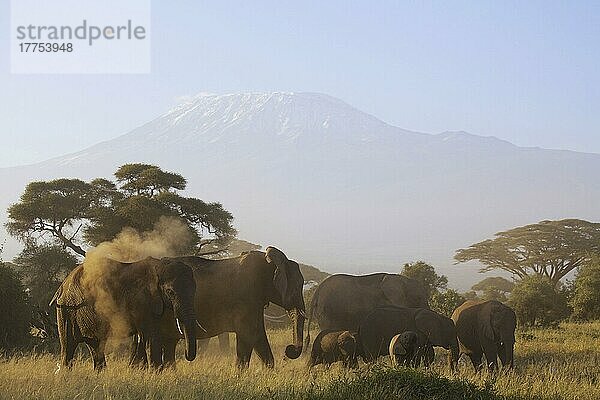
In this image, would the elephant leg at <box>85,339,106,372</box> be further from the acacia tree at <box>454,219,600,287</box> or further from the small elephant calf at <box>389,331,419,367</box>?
the acacia tree at <box>454,219,600,287</box>

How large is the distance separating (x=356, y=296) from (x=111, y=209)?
11848mm

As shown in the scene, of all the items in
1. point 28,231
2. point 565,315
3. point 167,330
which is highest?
point 28,231

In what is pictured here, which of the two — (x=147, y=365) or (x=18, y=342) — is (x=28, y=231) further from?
(x=147, y=365)

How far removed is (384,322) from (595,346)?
9.35m

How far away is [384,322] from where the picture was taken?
60.6ft

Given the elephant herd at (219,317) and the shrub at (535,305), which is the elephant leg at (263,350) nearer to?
the elephant herd at (219,317)

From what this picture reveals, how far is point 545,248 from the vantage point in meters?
60.1

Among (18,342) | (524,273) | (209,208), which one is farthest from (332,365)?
(524,273)

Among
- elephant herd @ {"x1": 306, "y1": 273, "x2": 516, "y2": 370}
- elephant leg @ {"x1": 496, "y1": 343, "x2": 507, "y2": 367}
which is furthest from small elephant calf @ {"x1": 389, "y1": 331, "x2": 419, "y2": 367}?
elephant leg @ {"x1": 496, "y1": 343, "x2": 507, "y2": 367}

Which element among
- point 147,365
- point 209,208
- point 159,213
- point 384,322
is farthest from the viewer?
point 209,208

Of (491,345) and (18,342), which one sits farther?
(18,342)

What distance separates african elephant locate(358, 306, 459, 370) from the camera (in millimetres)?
18172

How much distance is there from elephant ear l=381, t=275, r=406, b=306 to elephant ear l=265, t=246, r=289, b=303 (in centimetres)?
705

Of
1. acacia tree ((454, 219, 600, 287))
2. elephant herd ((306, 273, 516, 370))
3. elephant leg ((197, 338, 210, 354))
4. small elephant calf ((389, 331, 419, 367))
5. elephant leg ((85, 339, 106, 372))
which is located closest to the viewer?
elephant leg ((85, 339, 106, 372))
